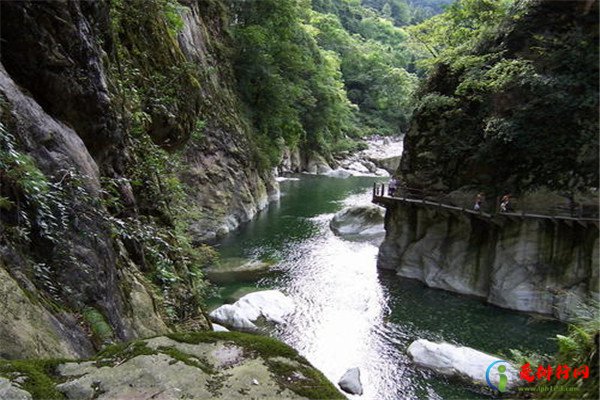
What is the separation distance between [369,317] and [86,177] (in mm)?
11745

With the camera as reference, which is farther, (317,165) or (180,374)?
(317,165)

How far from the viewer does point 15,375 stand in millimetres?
2619

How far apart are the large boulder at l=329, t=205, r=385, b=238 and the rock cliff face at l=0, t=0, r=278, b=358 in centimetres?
1528

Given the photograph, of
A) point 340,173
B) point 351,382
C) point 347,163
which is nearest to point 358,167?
point 347,163

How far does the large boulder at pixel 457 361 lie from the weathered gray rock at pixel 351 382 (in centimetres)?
188

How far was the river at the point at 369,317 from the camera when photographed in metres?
11.8

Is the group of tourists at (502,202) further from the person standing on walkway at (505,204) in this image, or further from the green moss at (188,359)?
the green moss at (188,359)

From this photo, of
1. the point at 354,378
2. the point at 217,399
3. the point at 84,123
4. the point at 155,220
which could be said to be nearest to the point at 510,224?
the point at 354,378

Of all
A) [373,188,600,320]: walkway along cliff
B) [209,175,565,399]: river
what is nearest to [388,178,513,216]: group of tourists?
[373,188,600,320]: walkway along cliff

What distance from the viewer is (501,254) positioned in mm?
16484

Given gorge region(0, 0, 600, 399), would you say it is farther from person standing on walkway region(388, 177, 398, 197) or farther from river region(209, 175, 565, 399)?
person standing on walkway region(388, 177, 398, 197)

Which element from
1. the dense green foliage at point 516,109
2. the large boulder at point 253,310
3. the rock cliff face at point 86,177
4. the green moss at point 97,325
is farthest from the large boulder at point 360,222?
the green moss at point 97,325

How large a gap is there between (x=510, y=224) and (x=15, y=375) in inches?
647

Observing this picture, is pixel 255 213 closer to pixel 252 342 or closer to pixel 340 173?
pixel 340 173
